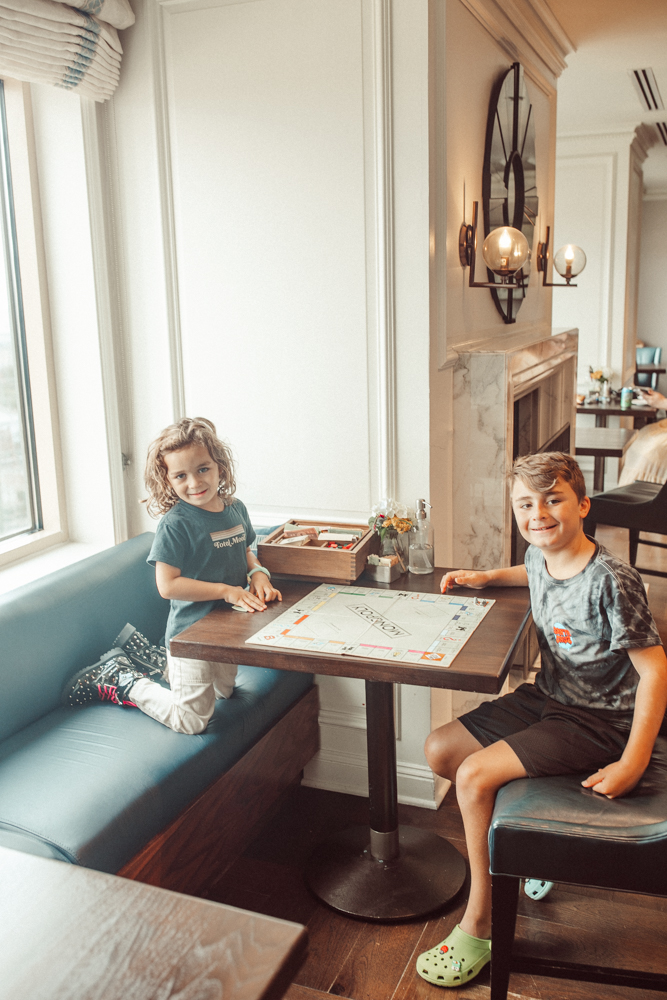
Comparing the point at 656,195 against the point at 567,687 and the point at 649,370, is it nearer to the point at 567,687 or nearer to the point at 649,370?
the point at 649,370

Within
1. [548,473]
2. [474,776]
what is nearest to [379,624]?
[474,776]

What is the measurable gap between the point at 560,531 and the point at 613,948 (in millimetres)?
1019

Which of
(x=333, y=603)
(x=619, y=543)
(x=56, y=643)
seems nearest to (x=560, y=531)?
(x=333, y=603)

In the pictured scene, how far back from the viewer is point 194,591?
6.82ft

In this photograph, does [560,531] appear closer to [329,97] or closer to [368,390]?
[368,390]

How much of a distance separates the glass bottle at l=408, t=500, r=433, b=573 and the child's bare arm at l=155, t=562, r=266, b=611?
0.46m

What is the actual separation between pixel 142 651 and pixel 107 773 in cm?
58

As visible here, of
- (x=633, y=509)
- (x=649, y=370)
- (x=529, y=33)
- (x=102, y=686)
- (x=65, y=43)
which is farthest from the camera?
(x=649, y=370)

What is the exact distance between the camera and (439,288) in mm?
2516

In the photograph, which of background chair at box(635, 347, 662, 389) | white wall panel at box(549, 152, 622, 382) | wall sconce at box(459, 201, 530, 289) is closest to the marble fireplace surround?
wall sconce at box(459, 201, 530, 289)

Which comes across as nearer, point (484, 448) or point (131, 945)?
point (131, 945)

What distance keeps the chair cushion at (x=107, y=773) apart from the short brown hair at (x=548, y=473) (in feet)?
3.35

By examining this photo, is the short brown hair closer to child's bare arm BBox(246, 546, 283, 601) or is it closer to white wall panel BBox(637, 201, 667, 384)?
child's bare arm BBox(246, 546, 283, 601)

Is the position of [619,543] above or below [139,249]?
below
